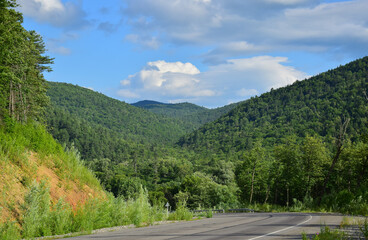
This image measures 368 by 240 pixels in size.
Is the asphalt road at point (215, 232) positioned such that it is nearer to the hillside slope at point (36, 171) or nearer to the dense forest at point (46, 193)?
the dense forest at point (46, 193)

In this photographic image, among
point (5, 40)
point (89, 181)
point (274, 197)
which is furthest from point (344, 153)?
point (5, 40)

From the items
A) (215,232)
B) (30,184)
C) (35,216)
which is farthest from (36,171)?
(215,232)

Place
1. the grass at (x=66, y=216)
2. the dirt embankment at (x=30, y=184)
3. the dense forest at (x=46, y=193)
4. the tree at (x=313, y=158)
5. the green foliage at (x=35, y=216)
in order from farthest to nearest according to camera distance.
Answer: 1. the tree at (x=313, y=158)
2. the dirt embankment at (x=30, y=184)
3. the dense forest at (x=46, y=193)
4. the grass at (x=66, y=216)
5. the green foliage at (x=35, y=216)

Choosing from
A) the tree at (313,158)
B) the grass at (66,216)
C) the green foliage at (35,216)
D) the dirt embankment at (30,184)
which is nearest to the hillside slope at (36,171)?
the dirt embankment at (30,184)

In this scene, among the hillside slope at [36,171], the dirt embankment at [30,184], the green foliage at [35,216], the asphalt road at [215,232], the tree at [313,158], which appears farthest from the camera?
the tree at [313,158]

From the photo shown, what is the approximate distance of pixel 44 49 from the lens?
45.1m

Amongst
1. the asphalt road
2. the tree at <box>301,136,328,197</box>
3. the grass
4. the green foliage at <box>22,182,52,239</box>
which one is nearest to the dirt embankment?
the green foliage at <box>22,182,52,239</box>

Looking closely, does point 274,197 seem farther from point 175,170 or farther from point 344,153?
point 175,170

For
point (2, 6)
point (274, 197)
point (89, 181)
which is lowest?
point (274, 197)

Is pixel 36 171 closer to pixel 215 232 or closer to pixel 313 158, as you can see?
pixel 215 232

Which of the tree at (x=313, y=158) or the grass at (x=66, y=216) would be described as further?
the tree at (x=313, y=158)

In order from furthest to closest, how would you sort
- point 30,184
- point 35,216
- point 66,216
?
1. point 30,184
2. point 66,216
3. point 35,216

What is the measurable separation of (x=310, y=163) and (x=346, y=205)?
2366 cm

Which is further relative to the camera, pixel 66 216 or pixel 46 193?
pixel 46 193
